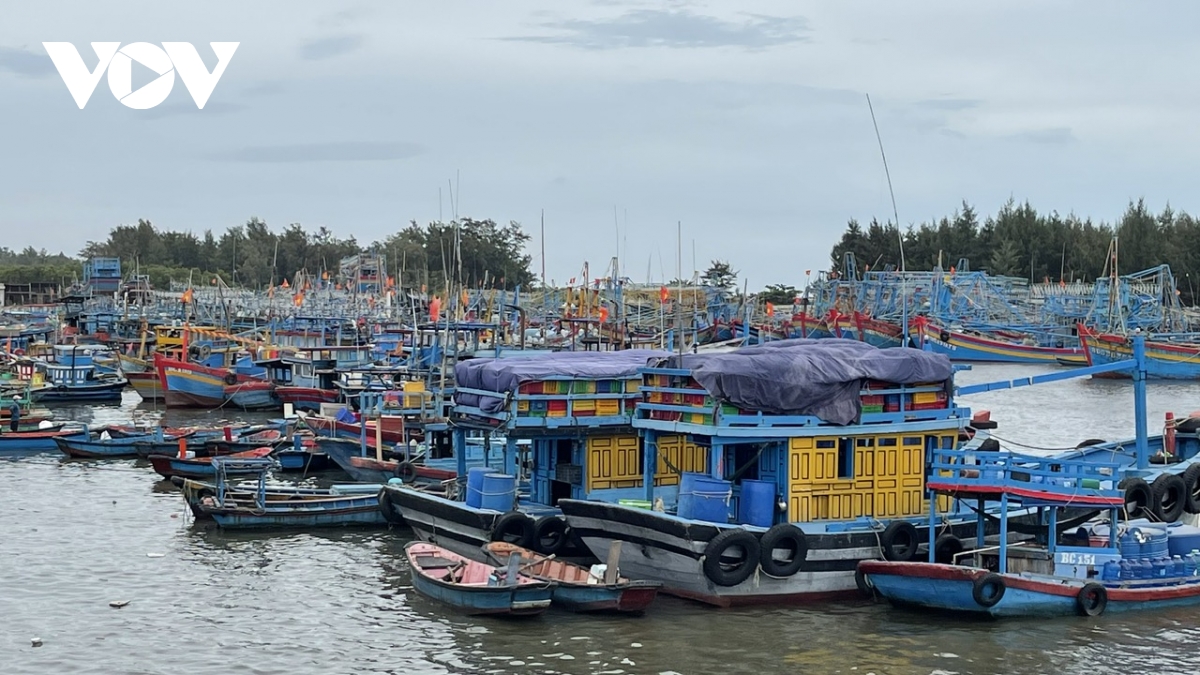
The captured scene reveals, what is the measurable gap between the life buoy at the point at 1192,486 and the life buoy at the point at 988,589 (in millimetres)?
7436

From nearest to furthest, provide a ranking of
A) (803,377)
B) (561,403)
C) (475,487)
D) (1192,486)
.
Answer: (803,377) < (561,403) < (475,487) < (1192,486)

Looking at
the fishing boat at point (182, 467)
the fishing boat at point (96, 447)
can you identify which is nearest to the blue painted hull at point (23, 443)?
the fishing boat at point (96, 447)

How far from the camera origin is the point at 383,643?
893 inches

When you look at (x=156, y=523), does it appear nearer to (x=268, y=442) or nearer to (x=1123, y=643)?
(x=268, y=442)

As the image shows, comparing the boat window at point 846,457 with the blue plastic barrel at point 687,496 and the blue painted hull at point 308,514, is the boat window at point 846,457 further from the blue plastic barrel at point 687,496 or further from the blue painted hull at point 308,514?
the blue painted hull at point 308,514

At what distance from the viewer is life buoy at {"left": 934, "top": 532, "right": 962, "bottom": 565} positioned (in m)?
24.1

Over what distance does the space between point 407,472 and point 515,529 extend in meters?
9.16

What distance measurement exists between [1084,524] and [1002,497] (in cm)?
356

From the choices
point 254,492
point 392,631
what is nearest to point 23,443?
point 254,492

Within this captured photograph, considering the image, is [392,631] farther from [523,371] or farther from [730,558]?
[730,558]

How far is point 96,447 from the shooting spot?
45.1 m

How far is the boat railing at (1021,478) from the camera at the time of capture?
74.7 feet

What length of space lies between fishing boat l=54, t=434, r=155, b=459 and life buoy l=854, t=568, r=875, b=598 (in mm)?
27252

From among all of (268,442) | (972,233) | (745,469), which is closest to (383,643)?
(745,469)
